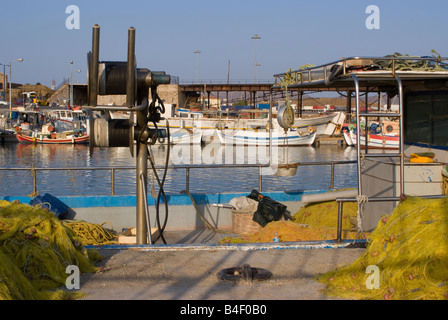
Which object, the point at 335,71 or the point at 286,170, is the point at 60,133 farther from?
the point at 335,71

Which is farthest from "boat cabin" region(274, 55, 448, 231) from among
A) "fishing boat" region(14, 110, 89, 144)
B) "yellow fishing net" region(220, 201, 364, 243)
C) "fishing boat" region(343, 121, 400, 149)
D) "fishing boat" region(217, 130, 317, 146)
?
"fishing boat" region(14, 110, 89, 144)

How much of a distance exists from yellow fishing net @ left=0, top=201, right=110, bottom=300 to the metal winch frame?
1674 mm

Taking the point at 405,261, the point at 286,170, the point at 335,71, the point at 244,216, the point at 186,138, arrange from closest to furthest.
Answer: the point at 405,261 → the point at 335,71 → the point at 244,216 → the point at 286,170 → the point at 186,138

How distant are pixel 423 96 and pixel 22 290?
850cm

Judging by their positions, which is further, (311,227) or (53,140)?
(53,140)

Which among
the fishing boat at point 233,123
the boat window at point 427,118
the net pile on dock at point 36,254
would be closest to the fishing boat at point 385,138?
the fishing boat at point 233,123

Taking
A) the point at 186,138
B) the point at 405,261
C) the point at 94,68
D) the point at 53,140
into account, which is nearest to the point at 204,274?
the point at 405,261

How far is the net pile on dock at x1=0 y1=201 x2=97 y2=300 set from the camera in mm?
4809

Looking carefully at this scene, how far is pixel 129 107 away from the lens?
7.01 m

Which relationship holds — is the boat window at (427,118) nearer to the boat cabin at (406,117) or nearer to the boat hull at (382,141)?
the boat cabin at (406,117)

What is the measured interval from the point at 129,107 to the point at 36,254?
2397 mm

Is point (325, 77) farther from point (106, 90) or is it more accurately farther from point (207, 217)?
point (207, 217)

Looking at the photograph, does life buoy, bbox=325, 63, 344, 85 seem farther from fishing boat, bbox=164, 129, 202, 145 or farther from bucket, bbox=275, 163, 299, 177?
fishing boat, bbox=164, 129, 202, 145

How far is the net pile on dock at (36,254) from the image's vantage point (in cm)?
481
